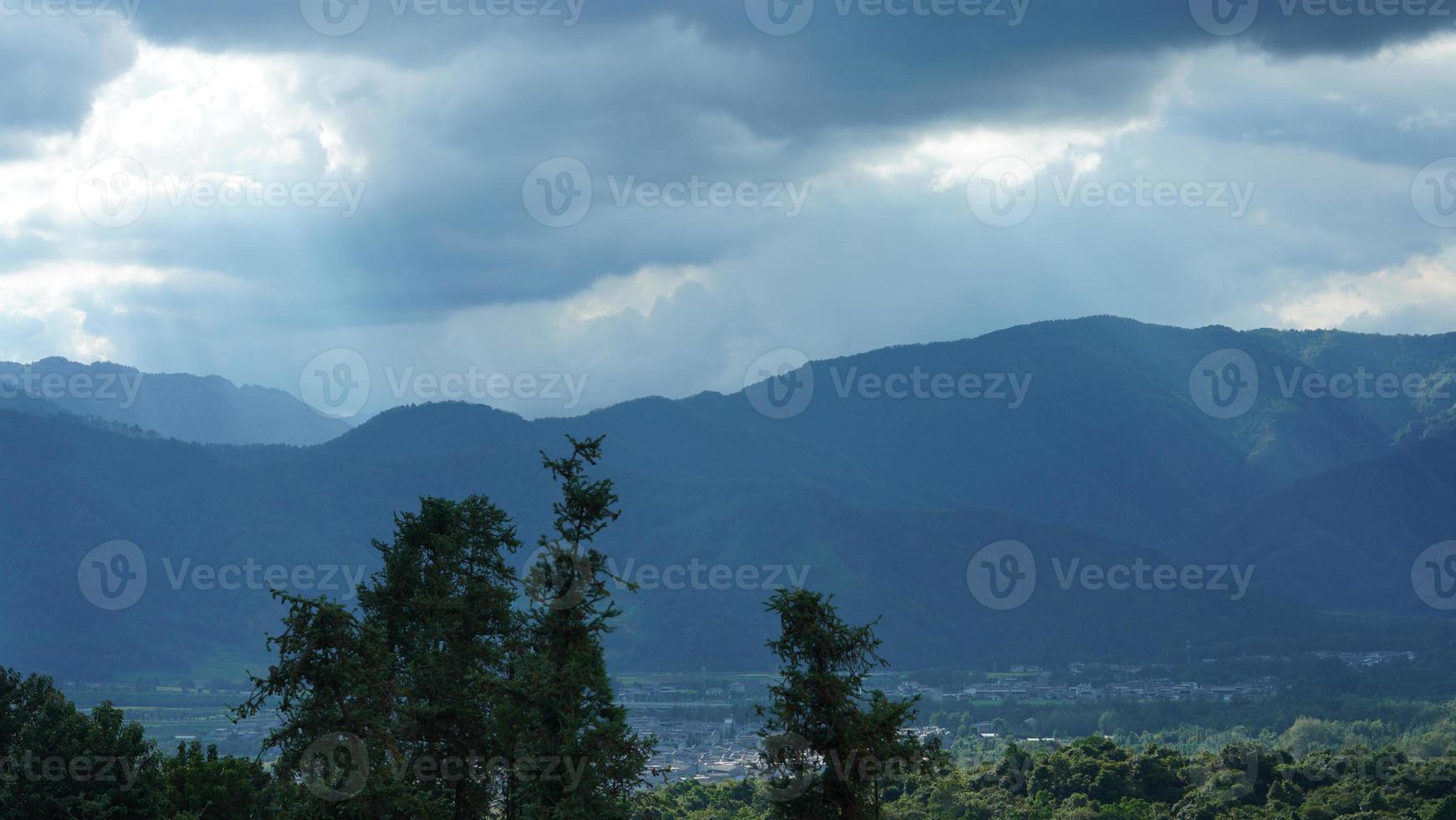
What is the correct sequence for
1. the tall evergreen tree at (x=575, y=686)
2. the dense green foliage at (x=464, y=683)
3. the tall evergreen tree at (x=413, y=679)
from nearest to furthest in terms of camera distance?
the tall evergreen tree at (x=575, y=686), the dense green foliage at (x=464, y=683), the tall evergreen tree at (x=413, y=679)

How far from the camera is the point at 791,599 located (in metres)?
23.5

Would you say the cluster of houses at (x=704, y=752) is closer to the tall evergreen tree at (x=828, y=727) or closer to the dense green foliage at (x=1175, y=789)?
the dense green foliage at (x=1175, y=789)

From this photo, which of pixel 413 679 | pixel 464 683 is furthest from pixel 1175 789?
pixel 413 679

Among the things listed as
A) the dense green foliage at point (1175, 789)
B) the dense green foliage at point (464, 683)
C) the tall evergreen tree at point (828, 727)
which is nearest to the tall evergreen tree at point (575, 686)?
the dense green foliage at point (464, 683)

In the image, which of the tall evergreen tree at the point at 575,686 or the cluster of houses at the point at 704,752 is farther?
the cluster of houses at the point at 704,752

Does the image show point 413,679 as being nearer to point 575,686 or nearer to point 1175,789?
point 575,686

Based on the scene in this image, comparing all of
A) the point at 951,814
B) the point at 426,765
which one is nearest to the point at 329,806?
the point at 426,765

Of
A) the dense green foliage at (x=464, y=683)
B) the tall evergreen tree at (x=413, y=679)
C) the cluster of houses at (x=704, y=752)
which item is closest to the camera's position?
the dense green foliage at (x=464, y=683)

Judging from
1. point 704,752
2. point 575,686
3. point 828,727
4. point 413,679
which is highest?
point 413,679

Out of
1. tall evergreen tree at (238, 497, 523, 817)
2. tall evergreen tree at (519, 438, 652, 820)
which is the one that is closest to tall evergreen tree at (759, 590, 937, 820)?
tall evergreen tree at (519, 438, 652, 820)

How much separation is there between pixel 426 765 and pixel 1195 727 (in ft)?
625

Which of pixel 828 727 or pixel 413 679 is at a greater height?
pixel 413 679

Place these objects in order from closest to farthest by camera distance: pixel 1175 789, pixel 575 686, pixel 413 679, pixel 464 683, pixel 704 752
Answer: pixel 575 686 → pixel 413 679 → pixel 464 683 → pixel 1175 789 → pixel 704 752

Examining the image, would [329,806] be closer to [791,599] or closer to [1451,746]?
[791,599]
